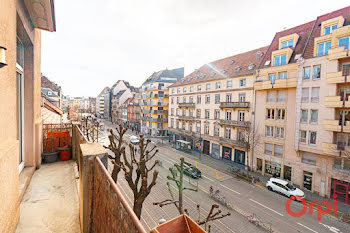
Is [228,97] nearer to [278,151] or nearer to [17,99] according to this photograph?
[278,151]

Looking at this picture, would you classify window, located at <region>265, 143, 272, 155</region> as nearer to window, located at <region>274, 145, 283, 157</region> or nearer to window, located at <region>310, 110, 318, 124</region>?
window, located at <region>274, 145, 283, 157</region>

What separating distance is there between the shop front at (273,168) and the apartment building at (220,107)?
7.10ft

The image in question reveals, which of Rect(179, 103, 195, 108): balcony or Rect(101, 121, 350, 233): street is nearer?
Rect(101, 121, 350, 233): street

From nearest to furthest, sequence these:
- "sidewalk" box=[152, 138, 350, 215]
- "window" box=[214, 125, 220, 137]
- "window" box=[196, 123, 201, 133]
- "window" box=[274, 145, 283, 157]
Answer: "sidewalk" box=[152, 138, 350, 215], "window" box=[274, 145, 283, 157], "window" box=[214, 125, 220, 137], "window" box=[196, 123, 201, 133]

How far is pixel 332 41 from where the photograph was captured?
15.6m

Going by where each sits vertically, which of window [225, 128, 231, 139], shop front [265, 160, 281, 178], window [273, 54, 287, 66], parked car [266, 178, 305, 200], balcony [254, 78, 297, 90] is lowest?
parked car [266, 178, 305, 200]

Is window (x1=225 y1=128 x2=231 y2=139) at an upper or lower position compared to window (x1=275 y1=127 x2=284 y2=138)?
lower

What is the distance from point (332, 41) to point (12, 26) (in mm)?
21755

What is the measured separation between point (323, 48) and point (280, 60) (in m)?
3.91

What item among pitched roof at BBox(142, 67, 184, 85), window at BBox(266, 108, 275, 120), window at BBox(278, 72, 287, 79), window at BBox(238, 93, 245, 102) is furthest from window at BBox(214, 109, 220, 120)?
pitched roof at BBox(142, 67, 184, 85)

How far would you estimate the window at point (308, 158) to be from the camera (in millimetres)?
16844

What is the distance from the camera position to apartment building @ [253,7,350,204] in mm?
15133

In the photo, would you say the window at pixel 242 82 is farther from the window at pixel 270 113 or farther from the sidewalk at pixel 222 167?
the sidewalk at pixel 222 167

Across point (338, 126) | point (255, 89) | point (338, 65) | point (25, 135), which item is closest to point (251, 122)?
point (255, 89)
